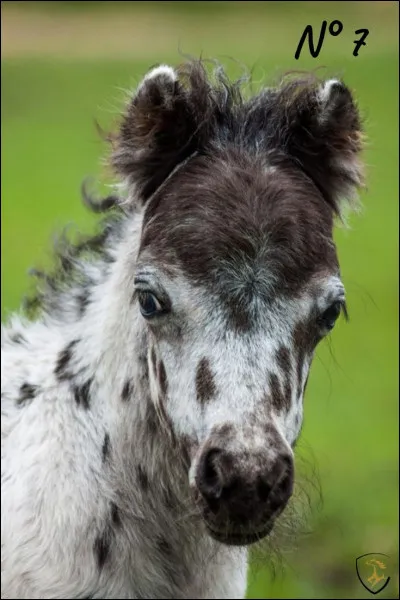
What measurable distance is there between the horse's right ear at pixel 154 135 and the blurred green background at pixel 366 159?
1.05 feet

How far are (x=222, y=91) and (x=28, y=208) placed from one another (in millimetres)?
14882

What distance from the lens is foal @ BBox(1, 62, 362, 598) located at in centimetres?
343

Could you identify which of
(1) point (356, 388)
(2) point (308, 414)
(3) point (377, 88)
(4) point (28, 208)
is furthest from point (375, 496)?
(3) point (377, 88)

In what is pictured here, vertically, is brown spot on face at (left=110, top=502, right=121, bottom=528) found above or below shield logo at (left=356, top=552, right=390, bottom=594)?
A: above

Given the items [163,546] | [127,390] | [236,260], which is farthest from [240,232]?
[163,546]

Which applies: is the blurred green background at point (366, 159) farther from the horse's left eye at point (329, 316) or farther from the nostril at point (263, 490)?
the nostril at point (263, 490)

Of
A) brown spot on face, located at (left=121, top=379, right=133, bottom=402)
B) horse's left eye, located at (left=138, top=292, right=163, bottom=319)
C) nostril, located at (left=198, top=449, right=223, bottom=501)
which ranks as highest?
horse's left eye, located at (left=138, top=292, right=163, bottom=319)

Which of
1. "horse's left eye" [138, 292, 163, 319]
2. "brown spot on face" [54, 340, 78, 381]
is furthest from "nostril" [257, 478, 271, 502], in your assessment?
"brown spot on face" [54, 340, 78, 381]

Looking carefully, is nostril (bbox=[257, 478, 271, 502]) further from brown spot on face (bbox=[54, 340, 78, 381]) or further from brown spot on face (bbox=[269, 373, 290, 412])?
brown spot on face (bbox=[54, 340, 78, 381])

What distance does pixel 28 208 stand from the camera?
1852 centimetres

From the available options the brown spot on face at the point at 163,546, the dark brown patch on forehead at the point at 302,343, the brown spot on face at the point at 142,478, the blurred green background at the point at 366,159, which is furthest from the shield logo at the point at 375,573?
the dark brown patch on forehead at the point at 302,343

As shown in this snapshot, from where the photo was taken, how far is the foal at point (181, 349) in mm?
3426

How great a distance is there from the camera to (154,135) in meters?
3.91

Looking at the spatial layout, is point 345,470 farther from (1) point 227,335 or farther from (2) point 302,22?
(2) point 302,22
